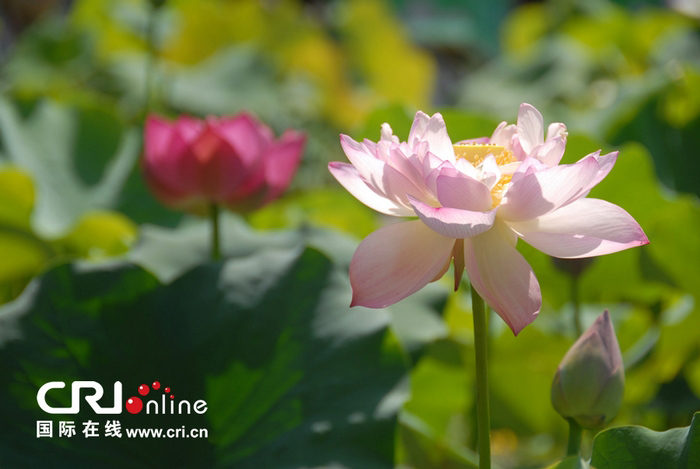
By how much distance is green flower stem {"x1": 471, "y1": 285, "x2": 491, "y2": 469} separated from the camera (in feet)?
0.98

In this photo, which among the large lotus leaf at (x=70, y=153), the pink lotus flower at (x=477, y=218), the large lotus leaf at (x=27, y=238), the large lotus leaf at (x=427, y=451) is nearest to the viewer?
the pink lotus flower at (x=477, y=218)

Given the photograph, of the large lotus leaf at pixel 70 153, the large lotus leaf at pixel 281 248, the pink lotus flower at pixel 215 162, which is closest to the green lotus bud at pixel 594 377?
the large lotus leaf at pixel 281 248

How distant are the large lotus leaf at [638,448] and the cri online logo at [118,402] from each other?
25cm

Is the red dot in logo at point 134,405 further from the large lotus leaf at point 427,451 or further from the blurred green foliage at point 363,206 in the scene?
the large lotus leaf at point 427,451

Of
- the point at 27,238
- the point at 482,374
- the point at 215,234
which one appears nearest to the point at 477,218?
the point at 482,374

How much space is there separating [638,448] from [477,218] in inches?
6.1

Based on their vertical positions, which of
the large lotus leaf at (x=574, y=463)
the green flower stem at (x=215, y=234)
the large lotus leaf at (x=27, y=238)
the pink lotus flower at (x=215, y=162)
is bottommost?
the large lotus leaf at (x=574, y=463)

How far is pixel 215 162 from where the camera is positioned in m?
0.64

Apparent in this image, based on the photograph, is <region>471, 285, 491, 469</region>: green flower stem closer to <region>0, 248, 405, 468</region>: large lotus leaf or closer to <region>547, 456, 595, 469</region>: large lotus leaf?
<region>547, 456, 595, 469</region>: large lotus leaf

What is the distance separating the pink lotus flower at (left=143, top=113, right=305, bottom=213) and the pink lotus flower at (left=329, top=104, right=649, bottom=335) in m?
0.35

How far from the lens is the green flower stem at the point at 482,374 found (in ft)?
0.98

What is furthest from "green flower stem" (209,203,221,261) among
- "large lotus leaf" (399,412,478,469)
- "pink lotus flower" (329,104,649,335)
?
"pink lotus flower" (329,104,649,335)

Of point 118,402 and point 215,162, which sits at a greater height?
point 215,162

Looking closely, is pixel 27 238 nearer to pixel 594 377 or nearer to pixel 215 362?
pixel 215 362
